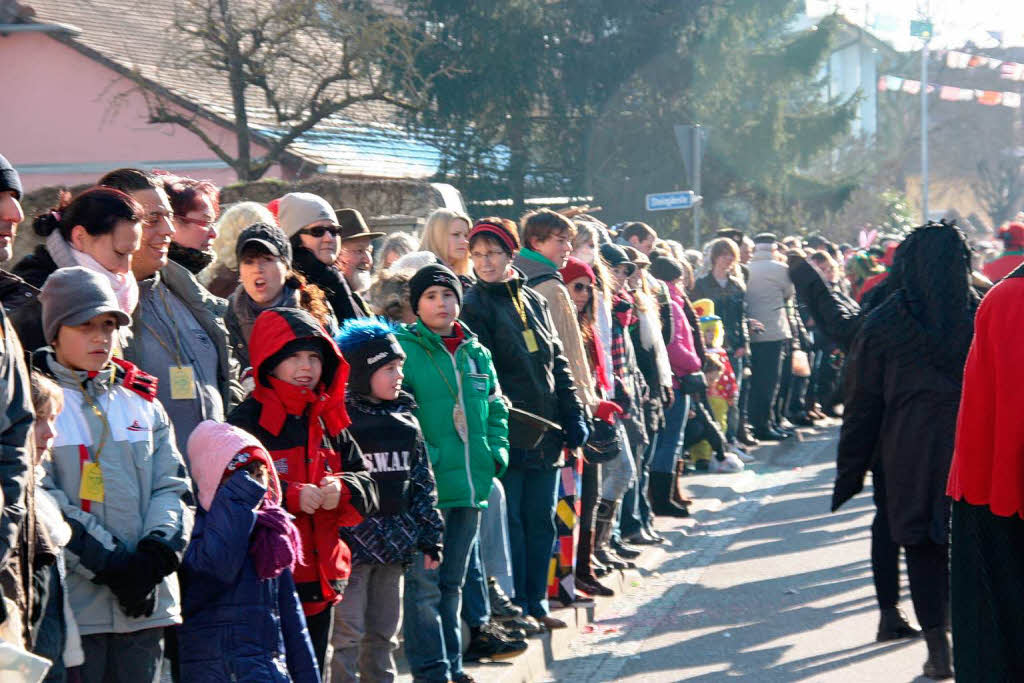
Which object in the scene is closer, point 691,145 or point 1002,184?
point 691,145

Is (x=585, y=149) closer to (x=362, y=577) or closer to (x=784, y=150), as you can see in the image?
(x=784, y=150)

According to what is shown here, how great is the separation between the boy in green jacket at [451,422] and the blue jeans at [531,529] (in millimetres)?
1039

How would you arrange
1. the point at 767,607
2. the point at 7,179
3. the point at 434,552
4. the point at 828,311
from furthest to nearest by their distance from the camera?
the point at 767,607 < the point at 828,311 < the point at 434,552 < the point at 7,179

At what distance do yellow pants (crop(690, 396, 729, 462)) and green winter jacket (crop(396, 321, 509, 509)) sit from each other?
8.19 meters

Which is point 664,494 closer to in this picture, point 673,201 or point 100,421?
point 673,201

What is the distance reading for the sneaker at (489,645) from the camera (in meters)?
7.39

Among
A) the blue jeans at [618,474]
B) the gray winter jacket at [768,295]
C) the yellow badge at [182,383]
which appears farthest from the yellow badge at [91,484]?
the gray winter jacket at [768,295]

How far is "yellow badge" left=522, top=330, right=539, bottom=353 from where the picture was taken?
7830mm

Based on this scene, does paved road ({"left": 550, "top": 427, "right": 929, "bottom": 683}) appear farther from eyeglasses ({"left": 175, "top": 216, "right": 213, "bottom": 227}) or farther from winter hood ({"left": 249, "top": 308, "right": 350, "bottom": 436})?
eyeglasses ({"left": 175, "top": 216, "right": 213, "bottom": 227})

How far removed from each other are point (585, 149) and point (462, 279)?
20067 millimetres

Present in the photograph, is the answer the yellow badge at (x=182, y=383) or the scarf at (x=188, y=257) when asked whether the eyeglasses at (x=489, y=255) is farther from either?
the yellow badge at (x=182, y=383)

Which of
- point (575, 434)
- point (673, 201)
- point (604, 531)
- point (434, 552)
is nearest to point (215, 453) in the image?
point (434, 552)

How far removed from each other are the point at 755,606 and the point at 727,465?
5.63 meters

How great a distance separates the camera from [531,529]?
26.5 feet
